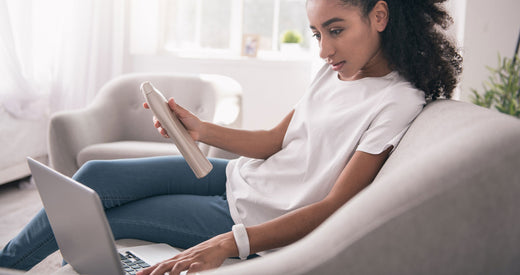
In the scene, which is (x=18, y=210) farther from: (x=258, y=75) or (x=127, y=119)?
(x=258, y=75)

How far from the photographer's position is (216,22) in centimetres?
409

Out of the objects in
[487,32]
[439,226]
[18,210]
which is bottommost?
[18,210]

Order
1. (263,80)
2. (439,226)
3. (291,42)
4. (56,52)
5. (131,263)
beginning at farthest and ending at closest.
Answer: (291,42), (263,80), (56,52), (131,263), (439,226)

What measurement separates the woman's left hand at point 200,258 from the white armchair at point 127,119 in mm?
1327

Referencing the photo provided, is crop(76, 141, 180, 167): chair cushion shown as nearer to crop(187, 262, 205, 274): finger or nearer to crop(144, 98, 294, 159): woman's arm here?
crop(144, 98, 294, 159): woman's arm

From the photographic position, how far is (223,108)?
2590mm

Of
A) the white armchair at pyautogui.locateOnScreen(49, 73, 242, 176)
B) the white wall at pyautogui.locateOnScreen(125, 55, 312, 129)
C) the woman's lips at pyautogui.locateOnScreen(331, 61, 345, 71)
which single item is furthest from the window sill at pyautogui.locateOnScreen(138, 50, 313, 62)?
the woman's lips at pyautogui.locateOnScreen(331, 61, 345, 71)

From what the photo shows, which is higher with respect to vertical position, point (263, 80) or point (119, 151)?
point (263, 80)

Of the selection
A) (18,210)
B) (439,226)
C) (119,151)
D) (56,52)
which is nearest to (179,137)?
(439,226)

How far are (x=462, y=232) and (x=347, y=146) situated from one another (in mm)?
562

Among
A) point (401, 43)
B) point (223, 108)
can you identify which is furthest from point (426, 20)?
point (223, 108)

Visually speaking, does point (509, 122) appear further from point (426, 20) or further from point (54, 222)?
point (54, 222)

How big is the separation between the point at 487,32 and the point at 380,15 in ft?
6.31

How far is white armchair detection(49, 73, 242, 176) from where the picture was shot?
2346 millimetres
